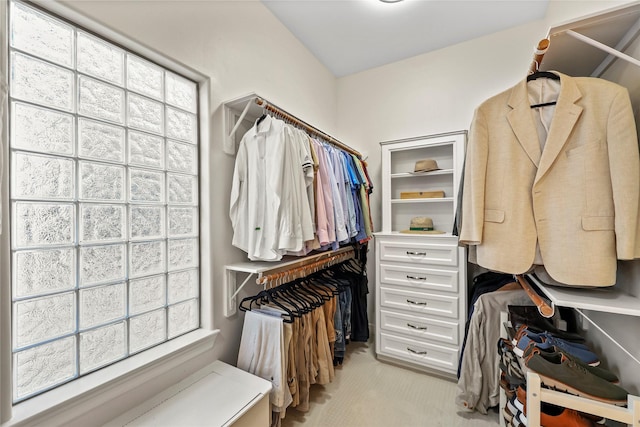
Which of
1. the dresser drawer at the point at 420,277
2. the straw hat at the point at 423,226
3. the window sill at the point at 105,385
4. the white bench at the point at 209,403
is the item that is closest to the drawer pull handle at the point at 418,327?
the dresser drawer at the point at 420,277

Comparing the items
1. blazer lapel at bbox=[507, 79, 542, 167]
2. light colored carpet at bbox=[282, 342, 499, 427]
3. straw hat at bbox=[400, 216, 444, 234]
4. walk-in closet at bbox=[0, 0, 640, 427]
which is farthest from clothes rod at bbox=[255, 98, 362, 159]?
light colored carpet at bbox=[282, 342, 499, 427]

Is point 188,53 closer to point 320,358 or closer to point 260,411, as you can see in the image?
point 260,411

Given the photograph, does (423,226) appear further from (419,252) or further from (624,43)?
(624,43)

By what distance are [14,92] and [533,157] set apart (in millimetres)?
2118

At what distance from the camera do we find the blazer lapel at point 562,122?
3.54ft

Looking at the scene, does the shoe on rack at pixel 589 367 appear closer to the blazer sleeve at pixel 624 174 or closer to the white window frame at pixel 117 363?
the blazer sleeve at pixel 624 174

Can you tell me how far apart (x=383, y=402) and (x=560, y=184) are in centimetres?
171

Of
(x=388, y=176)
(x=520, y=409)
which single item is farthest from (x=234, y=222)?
(x=520, y=409)

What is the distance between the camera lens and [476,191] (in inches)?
49.4

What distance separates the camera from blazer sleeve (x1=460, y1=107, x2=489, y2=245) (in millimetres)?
1247

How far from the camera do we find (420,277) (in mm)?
2133

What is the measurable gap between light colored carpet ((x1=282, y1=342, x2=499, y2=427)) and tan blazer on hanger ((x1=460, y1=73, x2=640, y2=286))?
45.2 inches

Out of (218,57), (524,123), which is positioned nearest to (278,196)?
(218,57)

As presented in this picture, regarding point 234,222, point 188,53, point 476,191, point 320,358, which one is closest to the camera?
point 476,191
